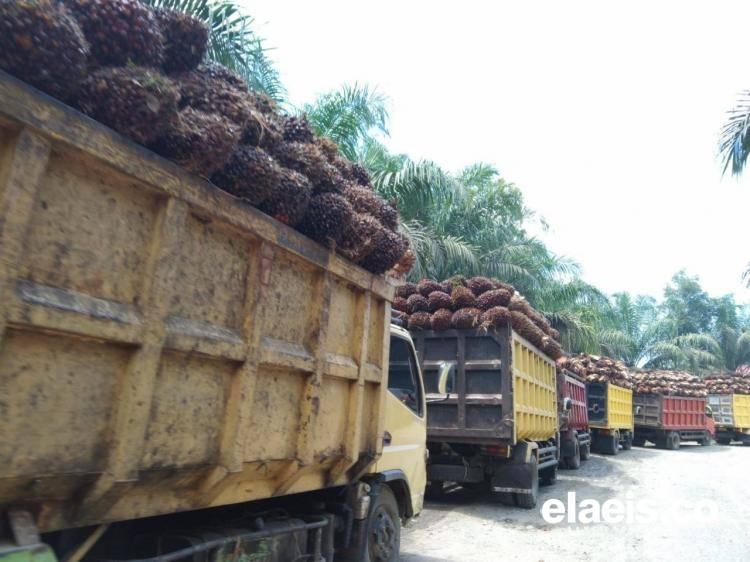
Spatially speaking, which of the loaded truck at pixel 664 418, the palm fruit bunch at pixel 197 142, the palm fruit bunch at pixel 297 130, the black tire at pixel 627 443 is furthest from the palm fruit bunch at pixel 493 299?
the loaded truck at pixel 664 418

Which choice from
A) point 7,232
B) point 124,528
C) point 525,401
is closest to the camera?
point 7,232

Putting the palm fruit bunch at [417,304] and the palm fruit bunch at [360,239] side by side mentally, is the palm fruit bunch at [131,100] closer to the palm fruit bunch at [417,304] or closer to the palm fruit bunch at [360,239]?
the palm fruit bunch at [360,239]

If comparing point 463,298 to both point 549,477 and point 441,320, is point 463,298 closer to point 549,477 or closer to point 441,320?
point 441,320

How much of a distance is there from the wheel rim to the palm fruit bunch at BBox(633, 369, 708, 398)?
18.9m

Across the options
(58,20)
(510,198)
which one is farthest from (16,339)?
(510,198)

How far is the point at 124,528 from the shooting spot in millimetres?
2645

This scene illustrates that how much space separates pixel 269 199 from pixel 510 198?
53.1ft

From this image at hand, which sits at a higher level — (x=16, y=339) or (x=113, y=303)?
(x=113, y=303)

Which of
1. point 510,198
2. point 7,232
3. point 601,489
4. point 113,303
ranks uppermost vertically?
point 510,198

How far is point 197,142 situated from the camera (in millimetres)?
2381

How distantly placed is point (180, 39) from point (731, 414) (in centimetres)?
2934

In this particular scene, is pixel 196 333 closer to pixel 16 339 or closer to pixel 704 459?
pixel 16 339

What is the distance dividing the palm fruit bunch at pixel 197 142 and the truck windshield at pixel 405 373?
282 cm

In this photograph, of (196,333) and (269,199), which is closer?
(196,333)
